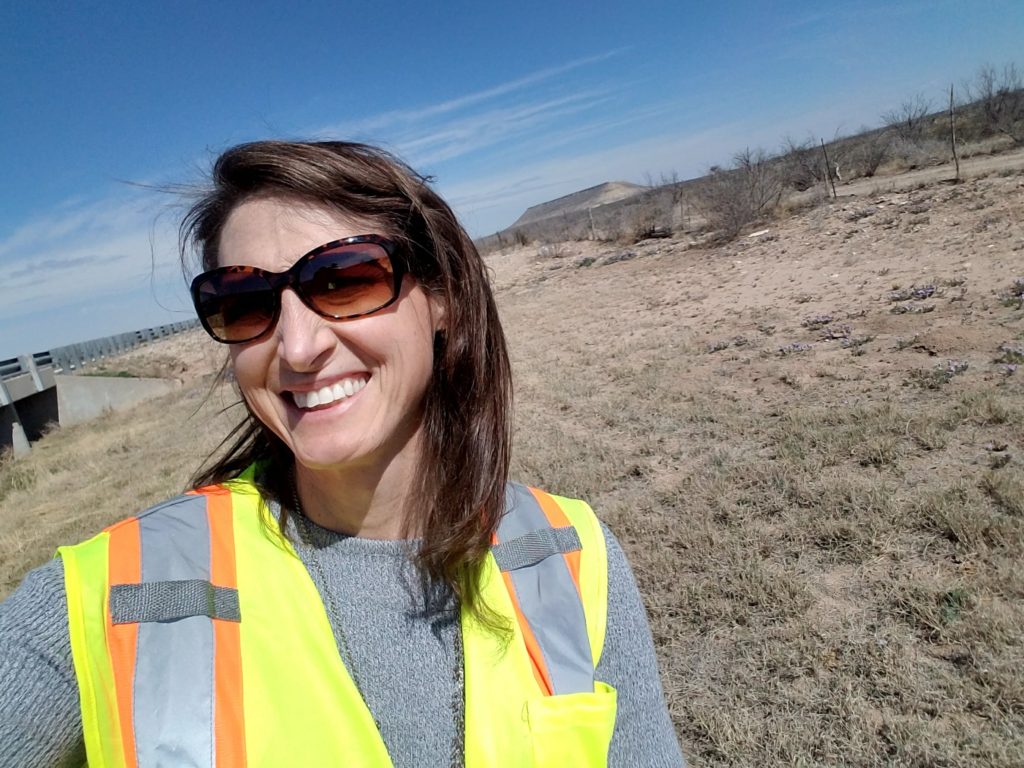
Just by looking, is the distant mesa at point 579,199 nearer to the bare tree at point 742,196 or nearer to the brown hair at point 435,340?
the bare tree at point 742,196

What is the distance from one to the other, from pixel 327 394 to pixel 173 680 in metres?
0.51

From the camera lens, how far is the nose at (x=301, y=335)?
3.76 ft

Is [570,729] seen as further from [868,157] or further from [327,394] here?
[868,157]

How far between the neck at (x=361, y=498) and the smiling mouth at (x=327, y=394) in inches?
5.2

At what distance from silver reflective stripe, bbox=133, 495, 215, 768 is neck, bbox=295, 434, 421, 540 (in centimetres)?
27

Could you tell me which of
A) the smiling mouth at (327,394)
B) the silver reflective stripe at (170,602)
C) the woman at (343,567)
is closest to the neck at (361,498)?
the woman at (343,567)

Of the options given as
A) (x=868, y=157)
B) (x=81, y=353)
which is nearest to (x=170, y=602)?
(x=868, y=157)

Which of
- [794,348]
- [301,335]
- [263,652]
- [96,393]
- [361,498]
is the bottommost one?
[794,348]

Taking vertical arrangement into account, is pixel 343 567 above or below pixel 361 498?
below

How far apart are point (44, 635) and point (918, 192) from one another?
17070mm

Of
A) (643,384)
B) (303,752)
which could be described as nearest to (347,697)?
(303,752)

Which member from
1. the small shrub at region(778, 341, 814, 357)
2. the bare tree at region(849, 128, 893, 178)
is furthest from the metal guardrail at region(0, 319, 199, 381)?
the bare tree at region(849, 128, 893, 178)

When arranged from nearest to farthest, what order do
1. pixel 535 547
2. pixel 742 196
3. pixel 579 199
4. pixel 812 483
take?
pixel 535 547 → pixel 812 483 → pixel 742 196 → pixel 579 199

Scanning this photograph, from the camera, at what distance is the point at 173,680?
851mm
